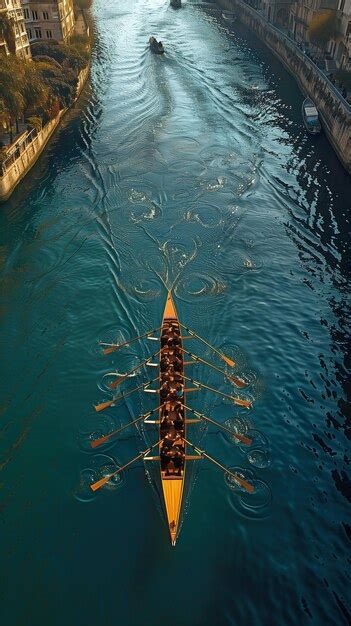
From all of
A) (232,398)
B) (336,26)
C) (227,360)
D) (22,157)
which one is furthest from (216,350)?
(336,26)

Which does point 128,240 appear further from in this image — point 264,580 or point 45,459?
point 264,580

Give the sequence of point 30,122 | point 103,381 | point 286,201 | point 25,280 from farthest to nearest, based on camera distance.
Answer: point 30,122 < point 286,201 < point 25,280 < point 103,381

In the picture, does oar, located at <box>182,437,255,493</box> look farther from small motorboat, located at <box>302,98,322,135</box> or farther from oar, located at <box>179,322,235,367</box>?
small motorboat, located at <box>302,98,322,135</box>

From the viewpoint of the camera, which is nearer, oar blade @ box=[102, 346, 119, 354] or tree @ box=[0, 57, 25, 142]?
oar blade @ box=[102, 346, 119, 354]

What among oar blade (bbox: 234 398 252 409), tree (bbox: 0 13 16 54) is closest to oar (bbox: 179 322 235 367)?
oar blade (bbox: 234 398 252 409)

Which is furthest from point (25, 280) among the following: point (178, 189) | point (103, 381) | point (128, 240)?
point (178, 189)
